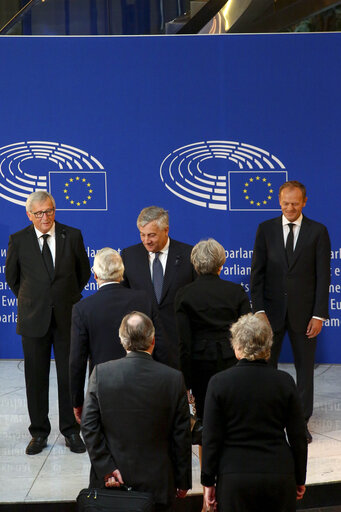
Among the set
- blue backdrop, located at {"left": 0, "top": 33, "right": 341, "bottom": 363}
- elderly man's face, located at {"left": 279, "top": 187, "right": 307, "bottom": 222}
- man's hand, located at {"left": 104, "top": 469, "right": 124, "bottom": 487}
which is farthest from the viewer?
blue backdrop, located at {"left": 0, "top": 33, "right": 341, "bottom": 363}

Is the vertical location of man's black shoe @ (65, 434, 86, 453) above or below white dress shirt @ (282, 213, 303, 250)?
below

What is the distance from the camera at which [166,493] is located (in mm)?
3516

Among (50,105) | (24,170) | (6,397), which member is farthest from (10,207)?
(6,397)

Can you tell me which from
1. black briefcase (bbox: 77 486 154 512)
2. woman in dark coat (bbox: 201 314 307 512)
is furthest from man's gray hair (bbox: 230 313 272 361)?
black briefcase (bbox: 77 486 154 512)

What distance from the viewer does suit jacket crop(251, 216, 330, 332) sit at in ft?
18.6

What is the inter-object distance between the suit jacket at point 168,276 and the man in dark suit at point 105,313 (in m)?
0.89

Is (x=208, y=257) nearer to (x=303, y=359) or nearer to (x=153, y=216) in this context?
(x=153, y=216)

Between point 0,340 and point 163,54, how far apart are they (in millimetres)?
3047

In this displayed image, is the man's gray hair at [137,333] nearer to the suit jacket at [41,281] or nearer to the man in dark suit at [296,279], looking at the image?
the suit jacket at [41,281]

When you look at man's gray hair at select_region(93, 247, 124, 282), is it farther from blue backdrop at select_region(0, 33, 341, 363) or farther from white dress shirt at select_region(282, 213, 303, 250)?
blue backdrop at select_region(0, 33, 341, 363)

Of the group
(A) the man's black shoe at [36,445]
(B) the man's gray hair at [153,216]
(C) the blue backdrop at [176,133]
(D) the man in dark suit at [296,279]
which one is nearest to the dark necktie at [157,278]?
(B) the man's gray hair at [153,216]

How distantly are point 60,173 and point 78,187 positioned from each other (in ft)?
0.69

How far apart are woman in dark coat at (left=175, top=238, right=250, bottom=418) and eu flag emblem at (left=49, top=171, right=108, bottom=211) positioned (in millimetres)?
3094

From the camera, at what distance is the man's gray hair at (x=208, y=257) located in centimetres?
446
